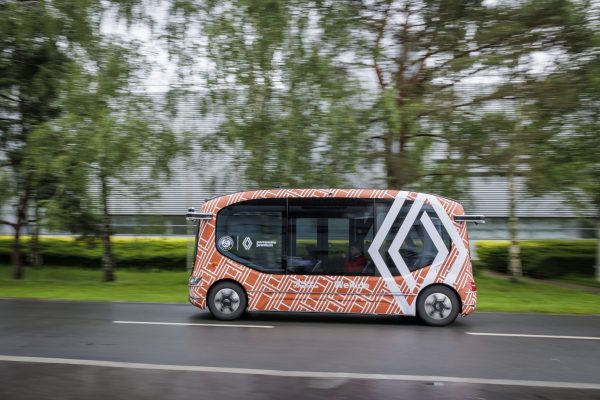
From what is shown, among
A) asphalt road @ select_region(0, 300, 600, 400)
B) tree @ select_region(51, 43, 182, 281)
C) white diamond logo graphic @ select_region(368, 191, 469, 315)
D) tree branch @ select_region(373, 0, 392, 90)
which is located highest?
tree branch @ select_region(373, 0, 392, 90)

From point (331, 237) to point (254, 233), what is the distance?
1461mm

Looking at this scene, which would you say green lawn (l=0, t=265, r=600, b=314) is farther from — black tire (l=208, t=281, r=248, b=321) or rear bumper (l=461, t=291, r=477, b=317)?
black tire (l=208, t=281, r=248, b=321)

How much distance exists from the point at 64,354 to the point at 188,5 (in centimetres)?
1201

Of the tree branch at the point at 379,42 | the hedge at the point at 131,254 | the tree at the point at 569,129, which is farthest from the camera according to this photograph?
the hedge at the point at 131,254

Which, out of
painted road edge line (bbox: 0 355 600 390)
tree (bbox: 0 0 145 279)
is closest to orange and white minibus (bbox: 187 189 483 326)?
painted road edge line (bbox: 0 355 600 390)

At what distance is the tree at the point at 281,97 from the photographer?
15.2m

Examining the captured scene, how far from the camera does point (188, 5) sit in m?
17.0

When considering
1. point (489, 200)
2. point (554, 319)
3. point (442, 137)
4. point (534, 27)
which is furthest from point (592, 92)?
point (489, 200)

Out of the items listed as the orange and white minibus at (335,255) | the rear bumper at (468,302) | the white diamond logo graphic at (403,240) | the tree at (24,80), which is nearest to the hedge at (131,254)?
the tree at (24,80)

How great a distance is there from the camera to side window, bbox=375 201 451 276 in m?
10.7

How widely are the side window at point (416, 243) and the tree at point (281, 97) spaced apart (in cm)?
467

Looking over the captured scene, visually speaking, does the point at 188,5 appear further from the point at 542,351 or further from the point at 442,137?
the point at 542,351

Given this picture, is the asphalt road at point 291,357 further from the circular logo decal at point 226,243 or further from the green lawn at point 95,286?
the green lawn at point 95,286

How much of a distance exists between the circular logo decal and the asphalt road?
1388 millimetres
